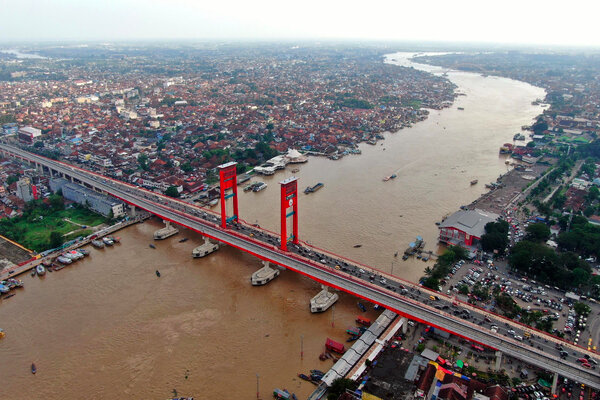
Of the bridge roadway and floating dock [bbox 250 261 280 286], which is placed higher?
the bridge roadway

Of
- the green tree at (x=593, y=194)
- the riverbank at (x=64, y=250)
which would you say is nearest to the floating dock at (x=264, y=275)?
the riverbank at (x=64, y=250)

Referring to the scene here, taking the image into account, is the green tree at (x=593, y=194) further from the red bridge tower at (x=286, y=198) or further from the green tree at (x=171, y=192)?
the green tree at (x=171, y=192)

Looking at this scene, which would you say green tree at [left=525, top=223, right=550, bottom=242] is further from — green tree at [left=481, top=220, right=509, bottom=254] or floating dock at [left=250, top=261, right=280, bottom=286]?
floating dock at [left=250, top=261, right=280, bottom=286]

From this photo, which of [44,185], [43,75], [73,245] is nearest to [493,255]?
[73,245]

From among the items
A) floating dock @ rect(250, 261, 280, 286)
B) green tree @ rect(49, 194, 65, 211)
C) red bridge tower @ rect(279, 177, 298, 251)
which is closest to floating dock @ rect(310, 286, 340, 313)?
floating dock @ rect(250, 261, 280, 286)

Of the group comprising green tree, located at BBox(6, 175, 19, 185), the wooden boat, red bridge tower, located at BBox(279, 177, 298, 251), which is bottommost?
the wooden boat

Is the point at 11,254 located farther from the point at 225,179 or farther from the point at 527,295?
the point at 527,295
